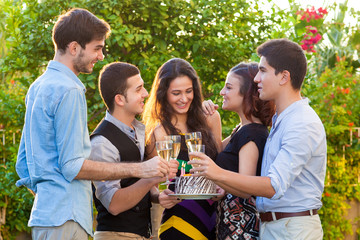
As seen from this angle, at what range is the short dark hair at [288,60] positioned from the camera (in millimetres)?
3141

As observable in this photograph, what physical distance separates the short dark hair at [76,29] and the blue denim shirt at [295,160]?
47.1 inches

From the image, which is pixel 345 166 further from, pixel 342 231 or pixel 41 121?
pixel 41 121

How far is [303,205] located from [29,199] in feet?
12.5

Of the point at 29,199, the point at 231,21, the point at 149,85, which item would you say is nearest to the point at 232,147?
the point at 149,85

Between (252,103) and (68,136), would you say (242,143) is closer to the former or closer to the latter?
(252,103)

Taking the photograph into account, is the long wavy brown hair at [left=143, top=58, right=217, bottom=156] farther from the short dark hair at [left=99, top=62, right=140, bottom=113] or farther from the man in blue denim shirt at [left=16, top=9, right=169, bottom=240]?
the man in blue denim shirt at [left=16, top=9, right=169, bottom=240]

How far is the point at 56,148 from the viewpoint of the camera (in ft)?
9.34

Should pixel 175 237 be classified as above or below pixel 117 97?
below

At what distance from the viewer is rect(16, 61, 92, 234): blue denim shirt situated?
2779 mm

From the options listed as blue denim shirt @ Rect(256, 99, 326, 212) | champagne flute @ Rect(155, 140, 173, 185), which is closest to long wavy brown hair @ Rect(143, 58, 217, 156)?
champagne flute @ Rect(155, 140, 173, 185)

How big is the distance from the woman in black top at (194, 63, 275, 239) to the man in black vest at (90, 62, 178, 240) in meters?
0.42

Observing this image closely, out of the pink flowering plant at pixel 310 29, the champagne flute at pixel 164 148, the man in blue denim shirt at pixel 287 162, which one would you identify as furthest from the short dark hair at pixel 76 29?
the pink flowering plant at pixel 310 29

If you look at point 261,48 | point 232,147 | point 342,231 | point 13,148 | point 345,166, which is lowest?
point 342,231

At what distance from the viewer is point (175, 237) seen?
3590 millimetres
